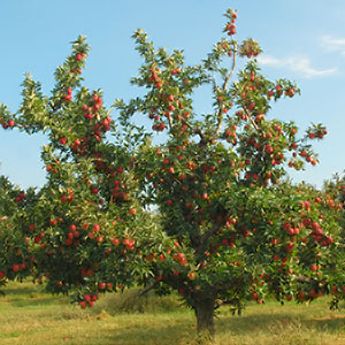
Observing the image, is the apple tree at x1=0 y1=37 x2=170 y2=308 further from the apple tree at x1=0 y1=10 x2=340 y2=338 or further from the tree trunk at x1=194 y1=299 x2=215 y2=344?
the tree trunk at x1=194 y1=299 x2=215 y2=344

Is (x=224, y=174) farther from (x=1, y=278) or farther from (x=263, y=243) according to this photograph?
(x=1, y=278)

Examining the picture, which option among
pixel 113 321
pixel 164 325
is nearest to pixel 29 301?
pixel 113 321

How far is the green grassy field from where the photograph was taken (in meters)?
16.8

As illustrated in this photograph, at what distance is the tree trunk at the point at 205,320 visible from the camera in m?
14.2

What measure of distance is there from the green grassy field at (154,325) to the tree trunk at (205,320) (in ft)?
3.68

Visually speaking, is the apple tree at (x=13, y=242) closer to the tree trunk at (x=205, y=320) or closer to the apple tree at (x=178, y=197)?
the apple tree at (x=178, y=197)

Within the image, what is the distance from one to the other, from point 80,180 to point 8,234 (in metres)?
1.77

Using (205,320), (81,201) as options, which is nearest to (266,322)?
(205,320)

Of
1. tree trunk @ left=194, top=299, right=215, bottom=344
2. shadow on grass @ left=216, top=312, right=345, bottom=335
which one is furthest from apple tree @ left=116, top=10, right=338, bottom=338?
shadow on grass @ left=216, top=312, right=345, bottom=335

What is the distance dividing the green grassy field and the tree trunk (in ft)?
3.68

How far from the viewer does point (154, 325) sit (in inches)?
1001

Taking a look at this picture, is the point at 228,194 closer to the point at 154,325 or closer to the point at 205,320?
the point at 205,320

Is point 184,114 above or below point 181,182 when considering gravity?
above

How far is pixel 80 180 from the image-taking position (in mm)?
11391
